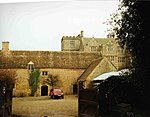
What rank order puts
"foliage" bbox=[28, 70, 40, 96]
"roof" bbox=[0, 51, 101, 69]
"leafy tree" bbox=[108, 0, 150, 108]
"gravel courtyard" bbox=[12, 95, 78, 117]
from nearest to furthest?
"leafy tree" bbox=[108, 0, 150, 108]
"gravel courtyard" bbox=[12, 95, 78, 117]
"foliage" bbox=[28, 70, 40, 96]
"roof" bbox=[0, 51, 101, 69]

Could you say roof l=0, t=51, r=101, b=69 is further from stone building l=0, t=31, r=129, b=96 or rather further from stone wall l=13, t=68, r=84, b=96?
stone wall l=13, t=68, r=84, b=96

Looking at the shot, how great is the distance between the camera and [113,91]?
625 centimetres

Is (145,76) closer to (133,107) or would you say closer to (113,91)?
(133,107)

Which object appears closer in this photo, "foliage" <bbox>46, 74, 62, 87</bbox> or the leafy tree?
the leafy tree

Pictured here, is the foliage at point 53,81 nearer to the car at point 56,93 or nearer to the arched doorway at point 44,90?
the arched doorway at point 44,90

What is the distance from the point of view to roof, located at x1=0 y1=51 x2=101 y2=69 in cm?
1587

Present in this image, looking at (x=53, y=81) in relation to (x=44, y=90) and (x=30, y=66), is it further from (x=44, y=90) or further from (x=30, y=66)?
(x=30, y=66)

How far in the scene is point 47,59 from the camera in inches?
655

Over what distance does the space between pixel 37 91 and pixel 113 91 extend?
283 inches

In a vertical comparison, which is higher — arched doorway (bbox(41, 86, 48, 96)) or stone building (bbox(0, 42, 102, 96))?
stone building (bbox(0, 42, 102, 96))

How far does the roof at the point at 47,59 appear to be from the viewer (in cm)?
1587

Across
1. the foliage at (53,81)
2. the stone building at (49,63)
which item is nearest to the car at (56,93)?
the foliage at (53,81)

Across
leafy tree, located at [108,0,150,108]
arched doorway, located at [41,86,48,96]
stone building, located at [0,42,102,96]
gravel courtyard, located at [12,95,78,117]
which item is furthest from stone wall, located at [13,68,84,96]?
leafy tree, located at [108,0,150,108]

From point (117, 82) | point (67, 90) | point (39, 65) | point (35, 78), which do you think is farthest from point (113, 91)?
point (39, 65)
